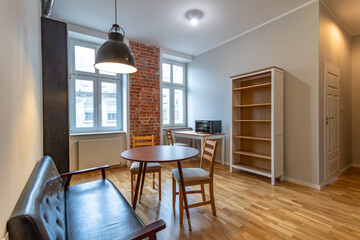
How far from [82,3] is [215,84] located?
3.14 meters

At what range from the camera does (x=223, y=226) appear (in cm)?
186

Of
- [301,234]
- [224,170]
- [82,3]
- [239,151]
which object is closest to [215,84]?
[239,151]

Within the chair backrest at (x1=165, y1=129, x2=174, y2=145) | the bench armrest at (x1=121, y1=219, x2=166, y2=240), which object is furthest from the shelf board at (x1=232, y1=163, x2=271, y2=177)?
the bench armrest at (x1=121, y1=219, x2=166, y2=240)

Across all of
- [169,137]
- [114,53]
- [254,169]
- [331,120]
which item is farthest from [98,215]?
[331,120]

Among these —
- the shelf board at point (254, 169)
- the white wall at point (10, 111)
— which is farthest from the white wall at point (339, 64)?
the white wall at point (10, 111)

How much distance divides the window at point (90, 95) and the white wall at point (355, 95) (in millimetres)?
5340

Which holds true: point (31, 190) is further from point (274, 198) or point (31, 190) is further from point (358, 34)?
point (358, 34)

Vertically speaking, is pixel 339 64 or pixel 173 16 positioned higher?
pixel 173 16

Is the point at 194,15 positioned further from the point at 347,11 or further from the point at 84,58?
the point at 347,11

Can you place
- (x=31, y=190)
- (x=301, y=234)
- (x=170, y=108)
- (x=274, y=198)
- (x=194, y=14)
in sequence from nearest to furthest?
(x=31, y=190) < (x=301, y=234) < (x=274, y=198) < (x=194, y=14) < (x=170, y=108)

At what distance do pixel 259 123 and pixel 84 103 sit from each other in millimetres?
3715

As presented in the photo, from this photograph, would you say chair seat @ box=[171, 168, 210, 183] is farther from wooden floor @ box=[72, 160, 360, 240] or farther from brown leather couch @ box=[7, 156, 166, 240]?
brown leather couch @ box=[7, 156, 166, 240]

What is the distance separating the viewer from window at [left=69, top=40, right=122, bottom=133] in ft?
12.2

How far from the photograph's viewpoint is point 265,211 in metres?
2.14
